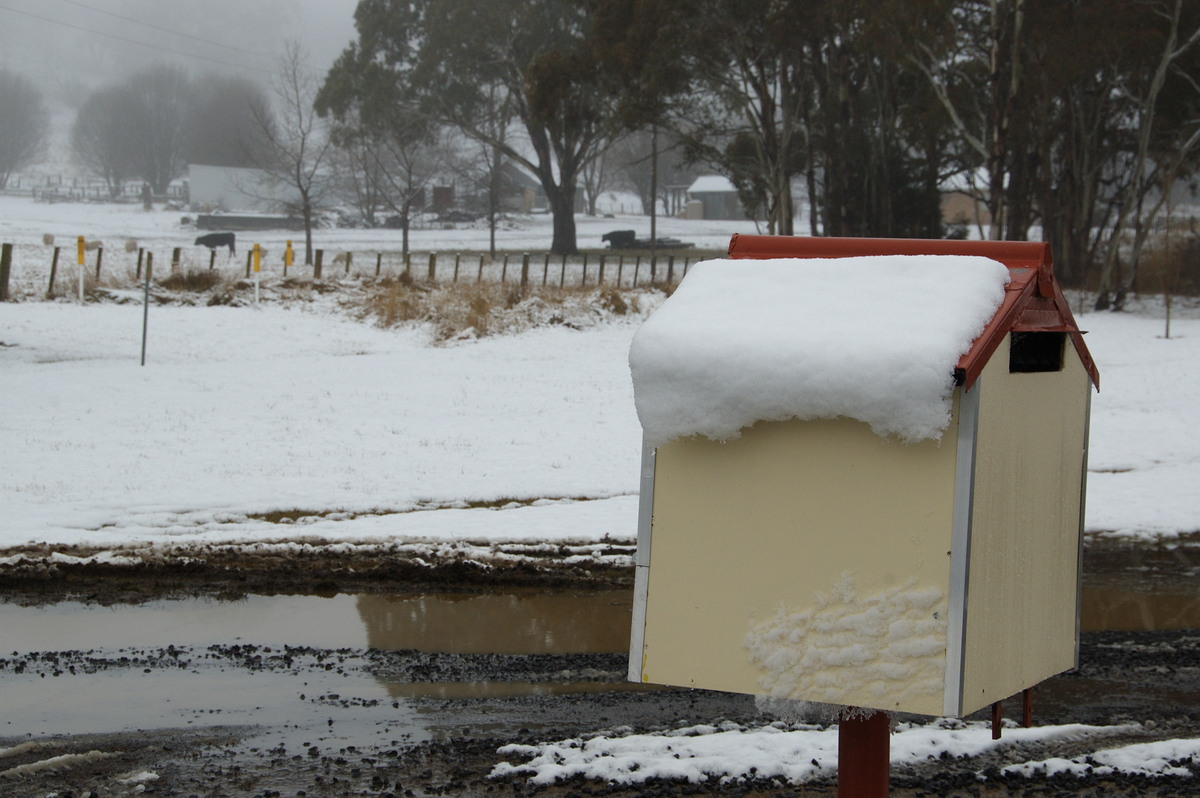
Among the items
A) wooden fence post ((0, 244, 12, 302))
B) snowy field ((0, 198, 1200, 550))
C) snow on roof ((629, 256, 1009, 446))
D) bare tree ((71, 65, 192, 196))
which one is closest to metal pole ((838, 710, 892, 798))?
snow on roof ((629, 256, 1009, 446))

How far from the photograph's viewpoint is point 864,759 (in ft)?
10.8

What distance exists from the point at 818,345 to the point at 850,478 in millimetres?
322

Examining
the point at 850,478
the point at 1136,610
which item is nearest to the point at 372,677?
the point at 850,478

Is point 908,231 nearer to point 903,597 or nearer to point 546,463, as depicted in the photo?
point 546,463

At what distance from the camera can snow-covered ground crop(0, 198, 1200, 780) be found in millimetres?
8938

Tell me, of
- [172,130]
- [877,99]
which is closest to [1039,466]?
[877,99]

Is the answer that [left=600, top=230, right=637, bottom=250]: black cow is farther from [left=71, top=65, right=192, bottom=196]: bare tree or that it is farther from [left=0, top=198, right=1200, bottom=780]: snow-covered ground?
[left=71, top=65, right=192, bottom=196]: bare tree

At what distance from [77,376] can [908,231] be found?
2689 cm

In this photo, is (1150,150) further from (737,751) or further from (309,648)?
(737,751)

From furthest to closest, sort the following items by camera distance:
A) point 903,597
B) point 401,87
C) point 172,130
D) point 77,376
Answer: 1. point 172,130
2. point 401,87
3. point 77,376
4. point 903,597

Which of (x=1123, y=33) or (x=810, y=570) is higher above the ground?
(x=1123, y=33)

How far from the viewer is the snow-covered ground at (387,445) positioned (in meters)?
8.94

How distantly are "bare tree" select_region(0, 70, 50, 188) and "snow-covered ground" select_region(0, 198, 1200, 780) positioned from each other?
101560 mm

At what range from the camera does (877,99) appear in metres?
35.0
